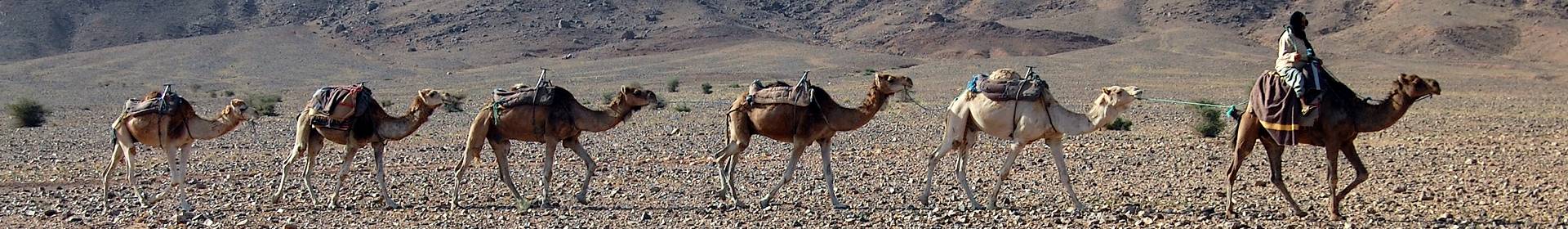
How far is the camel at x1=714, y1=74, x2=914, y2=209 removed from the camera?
11.2 m

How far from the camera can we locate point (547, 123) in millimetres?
11719

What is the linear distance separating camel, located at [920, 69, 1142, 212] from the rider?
3.14 feet

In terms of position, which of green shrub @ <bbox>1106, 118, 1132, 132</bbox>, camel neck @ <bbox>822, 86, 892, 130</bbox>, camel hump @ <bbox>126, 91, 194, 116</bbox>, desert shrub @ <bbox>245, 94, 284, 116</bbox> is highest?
camel hump @ <bbox>126, 91, 194, 116</bbox>

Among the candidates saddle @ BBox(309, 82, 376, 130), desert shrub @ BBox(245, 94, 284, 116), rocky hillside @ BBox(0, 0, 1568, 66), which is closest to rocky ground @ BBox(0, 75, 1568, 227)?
saddle @ BBox(309, 82, 376, 130)

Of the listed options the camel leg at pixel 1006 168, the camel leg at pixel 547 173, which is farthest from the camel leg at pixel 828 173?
the camel leg at pixel 547 173

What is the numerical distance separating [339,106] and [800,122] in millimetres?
3503

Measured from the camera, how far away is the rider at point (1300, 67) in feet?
31.5

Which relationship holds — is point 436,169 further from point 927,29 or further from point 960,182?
point 927,29

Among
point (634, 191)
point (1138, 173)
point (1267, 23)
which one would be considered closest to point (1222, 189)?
point (1138, 173)

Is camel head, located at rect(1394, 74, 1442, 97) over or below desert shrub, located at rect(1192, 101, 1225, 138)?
over

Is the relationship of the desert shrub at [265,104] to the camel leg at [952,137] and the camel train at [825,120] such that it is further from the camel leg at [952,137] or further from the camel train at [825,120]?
the camel leg at [952,137]

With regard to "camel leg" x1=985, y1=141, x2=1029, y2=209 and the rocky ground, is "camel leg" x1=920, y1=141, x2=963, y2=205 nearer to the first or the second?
the rocky ground

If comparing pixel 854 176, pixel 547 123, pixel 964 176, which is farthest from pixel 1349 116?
pixel 547 123

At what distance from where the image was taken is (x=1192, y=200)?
11352mm
